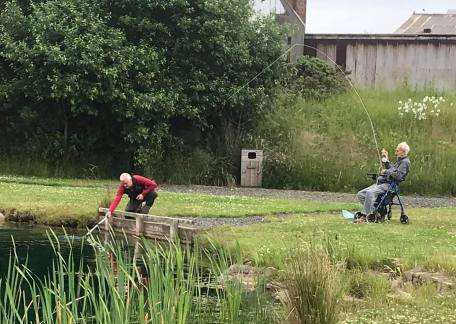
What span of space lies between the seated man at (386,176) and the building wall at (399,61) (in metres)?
18.4

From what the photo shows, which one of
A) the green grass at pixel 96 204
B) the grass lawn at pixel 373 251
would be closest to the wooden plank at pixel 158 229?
the grass lawn at pixel 373 251

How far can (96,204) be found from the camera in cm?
1692

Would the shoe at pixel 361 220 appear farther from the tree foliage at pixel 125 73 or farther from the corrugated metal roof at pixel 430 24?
the corrugated metal roof at pixel 430 24

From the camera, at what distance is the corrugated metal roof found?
44.6m

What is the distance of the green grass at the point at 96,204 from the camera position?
16062 millimetres

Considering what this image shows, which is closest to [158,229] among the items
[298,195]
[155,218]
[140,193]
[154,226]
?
[154,226]

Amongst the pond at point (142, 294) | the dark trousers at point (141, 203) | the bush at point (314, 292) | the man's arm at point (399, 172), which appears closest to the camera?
the pond at point (142, 294)

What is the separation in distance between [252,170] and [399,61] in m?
11.4

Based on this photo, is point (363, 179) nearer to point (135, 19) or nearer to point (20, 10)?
point (135, 19)

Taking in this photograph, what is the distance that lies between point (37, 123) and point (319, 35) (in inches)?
611

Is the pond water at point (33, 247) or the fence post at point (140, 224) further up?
the fence post at point (140, 224)

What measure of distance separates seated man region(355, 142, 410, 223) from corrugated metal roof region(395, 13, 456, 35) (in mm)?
31380

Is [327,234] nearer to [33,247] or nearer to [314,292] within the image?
[314,292]

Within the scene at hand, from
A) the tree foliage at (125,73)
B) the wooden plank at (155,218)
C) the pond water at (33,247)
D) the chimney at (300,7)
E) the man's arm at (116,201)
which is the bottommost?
the pond water at (33,247)
